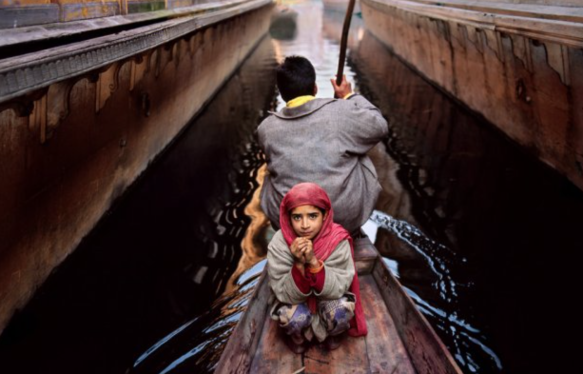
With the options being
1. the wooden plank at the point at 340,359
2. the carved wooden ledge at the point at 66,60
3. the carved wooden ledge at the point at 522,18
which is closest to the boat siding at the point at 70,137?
the carved wooden ledge at the point at 66,60

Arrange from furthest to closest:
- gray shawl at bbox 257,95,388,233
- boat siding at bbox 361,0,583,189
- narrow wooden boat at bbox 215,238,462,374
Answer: boat siding at bbox 361,0,583,189 < gray shawl at bbox 257,95,388,233 < narrow wooden boat at bbox 215,238,462,374

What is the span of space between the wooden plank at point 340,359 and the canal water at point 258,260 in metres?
0.69

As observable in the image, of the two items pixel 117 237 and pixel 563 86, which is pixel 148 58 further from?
pixel 563 86

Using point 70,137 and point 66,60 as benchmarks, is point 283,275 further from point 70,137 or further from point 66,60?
point 70,137

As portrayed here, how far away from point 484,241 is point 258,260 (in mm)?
1875

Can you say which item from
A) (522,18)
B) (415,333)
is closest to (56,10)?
(415,333)

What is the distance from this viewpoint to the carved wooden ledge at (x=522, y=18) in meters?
4.08

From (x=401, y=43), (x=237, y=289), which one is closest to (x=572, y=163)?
(x=237, y=289)

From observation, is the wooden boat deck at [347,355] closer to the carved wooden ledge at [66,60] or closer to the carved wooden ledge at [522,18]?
the carved wooden ledge at [66,60]

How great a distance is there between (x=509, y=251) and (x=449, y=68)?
5.44 metres

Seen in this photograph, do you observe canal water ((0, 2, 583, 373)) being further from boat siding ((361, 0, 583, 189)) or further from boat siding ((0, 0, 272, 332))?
boat siding ((361, 0, 583, 189))

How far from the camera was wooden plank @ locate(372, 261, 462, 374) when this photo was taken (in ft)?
6.17

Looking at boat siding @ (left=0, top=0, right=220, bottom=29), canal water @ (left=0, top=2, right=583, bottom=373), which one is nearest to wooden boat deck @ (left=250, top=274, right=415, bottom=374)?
canal water @ (left=0, top=2, right=583, bottom=373)

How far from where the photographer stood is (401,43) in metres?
12.7
